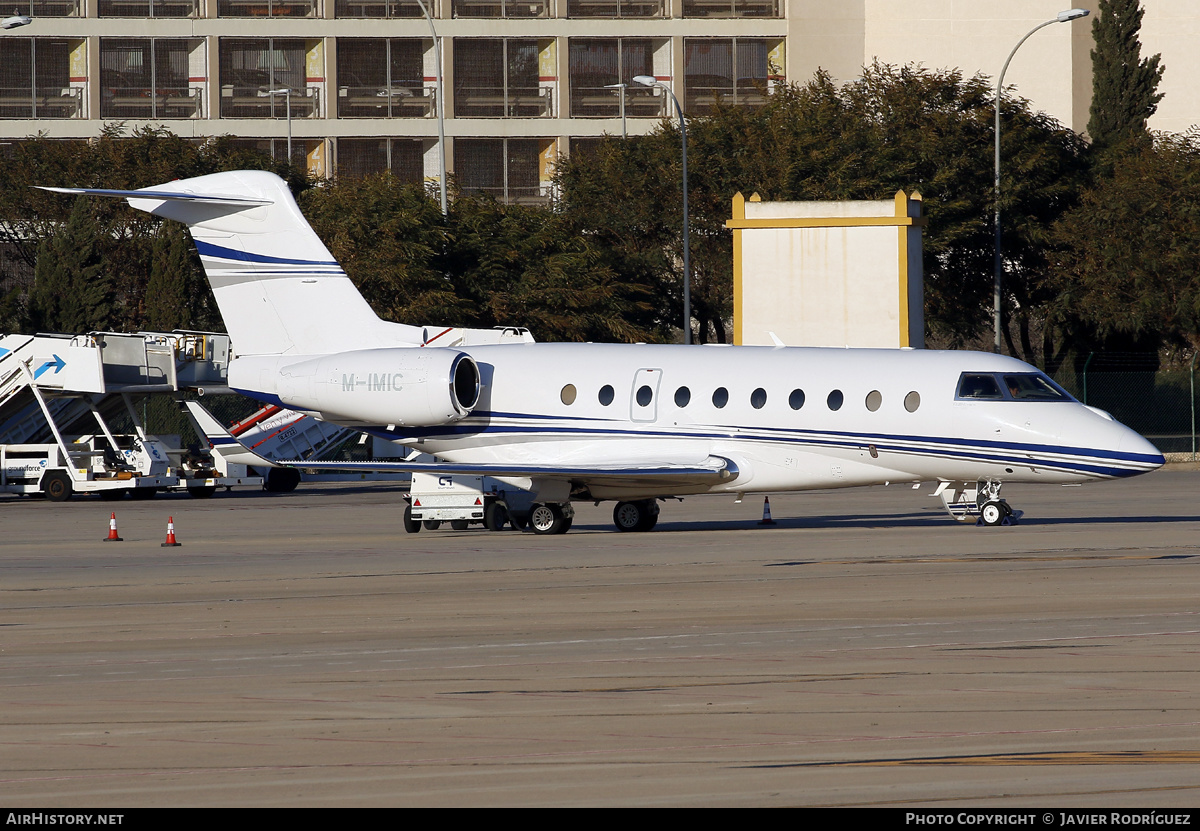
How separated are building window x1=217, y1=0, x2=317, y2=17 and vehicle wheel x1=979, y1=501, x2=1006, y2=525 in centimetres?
6061

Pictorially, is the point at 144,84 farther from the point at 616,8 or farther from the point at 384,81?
the point at 616,8

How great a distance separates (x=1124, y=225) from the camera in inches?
2227

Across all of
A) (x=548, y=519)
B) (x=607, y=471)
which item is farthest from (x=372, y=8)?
(x=607, y=471)

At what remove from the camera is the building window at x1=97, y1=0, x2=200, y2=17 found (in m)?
77.5

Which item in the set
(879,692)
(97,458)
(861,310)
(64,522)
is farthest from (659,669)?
(861,310)

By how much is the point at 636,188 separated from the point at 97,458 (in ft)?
98.7

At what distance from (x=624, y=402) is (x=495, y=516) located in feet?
8.50

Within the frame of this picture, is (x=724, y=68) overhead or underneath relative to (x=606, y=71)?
overhead

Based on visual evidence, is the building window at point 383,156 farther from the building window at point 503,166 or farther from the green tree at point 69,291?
the green tree at point 69,291

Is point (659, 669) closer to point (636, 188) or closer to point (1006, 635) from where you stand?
point (1006, 635)

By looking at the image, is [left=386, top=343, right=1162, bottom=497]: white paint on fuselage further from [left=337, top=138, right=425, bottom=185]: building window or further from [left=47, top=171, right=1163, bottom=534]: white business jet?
[left=337, top=138, right=425, bottom=185]: building window

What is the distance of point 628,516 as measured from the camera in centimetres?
2538

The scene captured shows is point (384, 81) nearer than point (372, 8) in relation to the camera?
No

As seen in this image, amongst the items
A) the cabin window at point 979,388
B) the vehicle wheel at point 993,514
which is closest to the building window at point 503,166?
the vehicle wheel at point 993,514
